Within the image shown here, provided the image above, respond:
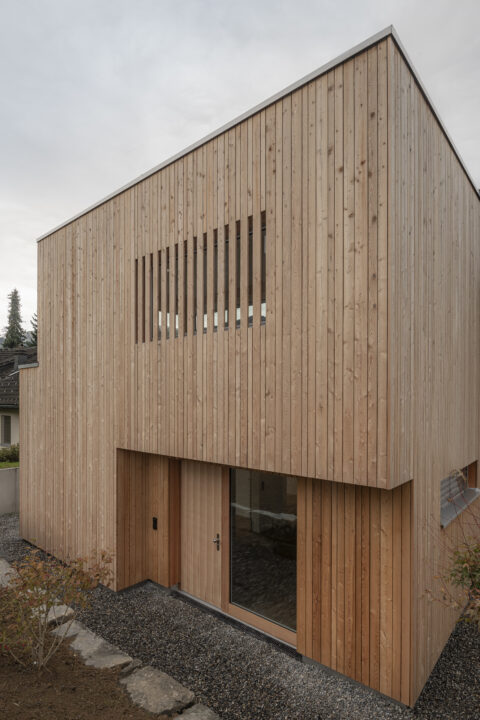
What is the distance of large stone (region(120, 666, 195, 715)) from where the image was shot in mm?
3213

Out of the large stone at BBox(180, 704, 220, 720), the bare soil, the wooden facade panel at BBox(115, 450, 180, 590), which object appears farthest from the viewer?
the wooden facade panel at BBox(115, 450, 180, 590)

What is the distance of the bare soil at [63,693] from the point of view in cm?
→ 301

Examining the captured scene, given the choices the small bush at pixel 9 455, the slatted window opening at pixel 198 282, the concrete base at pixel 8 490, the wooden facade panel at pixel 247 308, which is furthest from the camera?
the small bush at pixel 9 455

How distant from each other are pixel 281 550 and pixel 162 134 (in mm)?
10261

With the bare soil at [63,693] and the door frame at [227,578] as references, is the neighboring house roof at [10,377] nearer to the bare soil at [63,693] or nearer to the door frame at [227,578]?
the door frame at [227,578]

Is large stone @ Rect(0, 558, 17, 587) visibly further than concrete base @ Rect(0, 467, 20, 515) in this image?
No

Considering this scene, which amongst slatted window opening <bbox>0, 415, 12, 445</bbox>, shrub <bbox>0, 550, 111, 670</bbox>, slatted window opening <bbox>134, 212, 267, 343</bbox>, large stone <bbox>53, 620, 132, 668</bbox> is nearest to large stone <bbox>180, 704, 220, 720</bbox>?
large stone <bbox>53, 620, 132, 668</bbox>

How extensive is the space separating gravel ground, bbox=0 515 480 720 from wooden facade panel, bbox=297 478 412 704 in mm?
250

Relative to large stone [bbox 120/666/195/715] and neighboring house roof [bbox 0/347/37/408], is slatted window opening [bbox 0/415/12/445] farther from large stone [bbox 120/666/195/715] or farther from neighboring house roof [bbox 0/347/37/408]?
large stone [bbox 120/666/195/715]

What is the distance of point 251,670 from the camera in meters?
4.12

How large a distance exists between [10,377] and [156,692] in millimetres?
13914

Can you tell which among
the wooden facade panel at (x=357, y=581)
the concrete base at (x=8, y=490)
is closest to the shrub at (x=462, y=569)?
the wooden facade panel at (x=357, y=581)

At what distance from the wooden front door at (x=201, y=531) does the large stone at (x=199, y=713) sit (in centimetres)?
207

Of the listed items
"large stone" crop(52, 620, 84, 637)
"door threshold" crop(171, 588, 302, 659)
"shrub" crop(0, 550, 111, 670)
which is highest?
"shrub" crop(0, 550, 111, 670)
